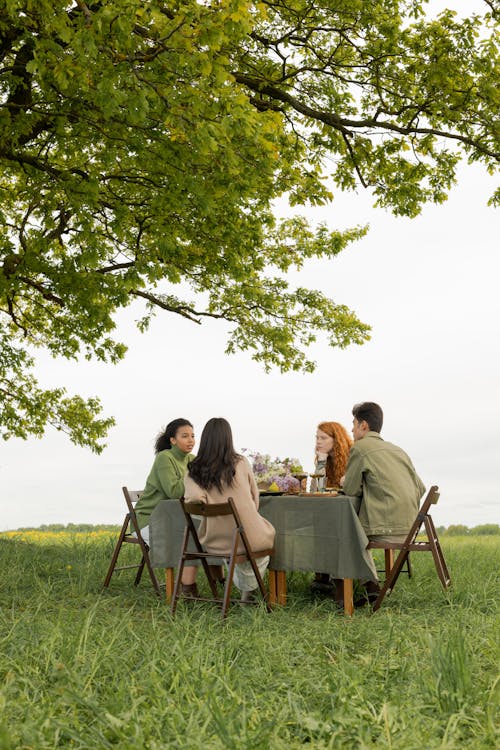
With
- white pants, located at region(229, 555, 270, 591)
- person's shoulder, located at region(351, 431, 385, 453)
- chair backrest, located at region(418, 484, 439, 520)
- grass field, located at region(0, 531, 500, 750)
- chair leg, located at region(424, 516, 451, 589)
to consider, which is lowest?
grass field, located at region(0, 531, 500, 750)

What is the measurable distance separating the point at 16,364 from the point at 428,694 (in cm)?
1176

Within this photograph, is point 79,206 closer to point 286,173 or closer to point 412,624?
point 286,173

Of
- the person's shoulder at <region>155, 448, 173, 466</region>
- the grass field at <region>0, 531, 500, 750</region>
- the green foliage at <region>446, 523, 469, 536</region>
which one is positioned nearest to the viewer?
the grass field at <region>0, 531, 500, 750</region>

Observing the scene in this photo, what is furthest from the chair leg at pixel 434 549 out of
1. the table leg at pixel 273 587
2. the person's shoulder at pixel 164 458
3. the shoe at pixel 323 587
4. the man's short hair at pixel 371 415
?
the person's shoulder at pixel 164 458

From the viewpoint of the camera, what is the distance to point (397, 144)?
1109cm

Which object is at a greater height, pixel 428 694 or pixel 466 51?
pixel 466 51

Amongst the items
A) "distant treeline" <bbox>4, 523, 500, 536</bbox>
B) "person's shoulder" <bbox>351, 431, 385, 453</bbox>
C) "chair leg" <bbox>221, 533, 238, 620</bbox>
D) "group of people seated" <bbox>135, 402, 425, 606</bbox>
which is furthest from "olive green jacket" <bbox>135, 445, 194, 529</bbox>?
"distant treeline" <bbox>4, 523, 500, 536</bbox>

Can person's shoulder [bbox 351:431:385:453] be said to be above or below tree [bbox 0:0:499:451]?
below

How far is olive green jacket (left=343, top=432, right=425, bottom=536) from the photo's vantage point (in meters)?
7.00

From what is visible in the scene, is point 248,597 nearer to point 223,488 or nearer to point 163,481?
point 223,488

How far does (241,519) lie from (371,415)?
1.65 m

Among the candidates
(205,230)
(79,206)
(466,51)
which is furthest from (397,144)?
(79,206)

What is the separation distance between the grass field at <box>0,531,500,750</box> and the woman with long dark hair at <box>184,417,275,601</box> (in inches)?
34.6

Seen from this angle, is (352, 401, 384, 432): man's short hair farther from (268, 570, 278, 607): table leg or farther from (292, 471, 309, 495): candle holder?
(268, 570, 278, 607): table leg
